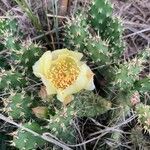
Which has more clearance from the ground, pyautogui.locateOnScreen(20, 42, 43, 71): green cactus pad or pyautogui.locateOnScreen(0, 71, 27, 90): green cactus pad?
pyautogui.locateOnScreen(20, 42, 43, 71): green cactus pad

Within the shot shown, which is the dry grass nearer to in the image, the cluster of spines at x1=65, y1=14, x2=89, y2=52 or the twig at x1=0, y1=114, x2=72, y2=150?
the cluster of spines at x1=65, y1=14, x2=89, y2=52

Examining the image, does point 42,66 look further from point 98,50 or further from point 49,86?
point 98,50

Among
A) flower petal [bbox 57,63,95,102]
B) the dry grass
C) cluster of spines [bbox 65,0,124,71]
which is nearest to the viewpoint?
flower petal [bbox 57,63,95,102]

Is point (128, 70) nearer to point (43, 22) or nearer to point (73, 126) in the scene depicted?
point (73, 126)

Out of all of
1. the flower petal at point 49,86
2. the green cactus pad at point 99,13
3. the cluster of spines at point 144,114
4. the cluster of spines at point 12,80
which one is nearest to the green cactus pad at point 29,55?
the cluster of spines at point 12,80

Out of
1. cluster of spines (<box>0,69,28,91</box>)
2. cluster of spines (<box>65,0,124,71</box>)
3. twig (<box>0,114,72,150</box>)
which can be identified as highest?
cluster of spines (<box>65,0,124,71</box>)

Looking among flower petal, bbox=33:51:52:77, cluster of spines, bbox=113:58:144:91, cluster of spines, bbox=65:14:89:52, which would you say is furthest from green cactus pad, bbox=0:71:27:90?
cluster of spines, bbox=113:58:144:91

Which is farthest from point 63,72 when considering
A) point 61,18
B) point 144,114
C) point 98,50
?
point 61,18

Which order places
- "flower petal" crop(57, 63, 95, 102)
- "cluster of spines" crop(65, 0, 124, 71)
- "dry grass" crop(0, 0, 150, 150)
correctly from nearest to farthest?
"flower petal" crop(57, 63, 95, 102)
"cluster of spines" crop(65, 0, 124, 71)
"dry grass" crop(0, 0, 150, 150)

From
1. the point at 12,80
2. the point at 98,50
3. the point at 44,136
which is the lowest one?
the point at 44,136
